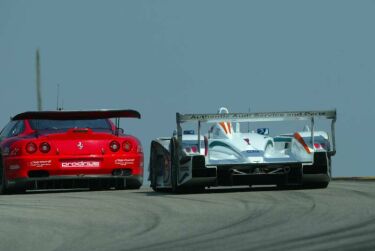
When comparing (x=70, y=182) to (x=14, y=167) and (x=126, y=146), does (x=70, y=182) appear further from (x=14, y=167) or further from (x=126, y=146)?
(x=126, y=146)

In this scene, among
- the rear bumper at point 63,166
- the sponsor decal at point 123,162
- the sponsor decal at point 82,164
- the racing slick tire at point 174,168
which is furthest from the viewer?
the sponsor decal at point 123,162

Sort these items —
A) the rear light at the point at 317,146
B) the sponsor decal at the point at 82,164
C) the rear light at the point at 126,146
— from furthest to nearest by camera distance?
the rear light at the point at 126,146 < the sponsor decal at the point at 82,164 < the rear light at the point at 317,146

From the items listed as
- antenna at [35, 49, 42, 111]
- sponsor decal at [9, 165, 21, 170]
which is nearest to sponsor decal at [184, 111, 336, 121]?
sponsor decal at [9, 165, 21, 170]

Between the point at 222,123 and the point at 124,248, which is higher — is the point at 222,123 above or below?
above

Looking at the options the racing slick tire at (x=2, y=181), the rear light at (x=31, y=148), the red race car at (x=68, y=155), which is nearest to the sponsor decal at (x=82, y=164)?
the red race car at (x=68, y=155)

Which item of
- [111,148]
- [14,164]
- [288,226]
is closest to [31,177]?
[14,164]

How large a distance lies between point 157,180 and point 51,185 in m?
1.49

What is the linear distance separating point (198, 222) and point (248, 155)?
4.02m

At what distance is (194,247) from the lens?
21.0 feet

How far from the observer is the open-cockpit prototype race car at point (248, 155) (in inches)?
470

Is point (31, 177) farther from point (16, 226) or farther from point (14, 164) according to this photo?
point (16, 226)

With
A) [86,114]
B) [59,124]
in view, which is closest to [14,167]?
[59,124]

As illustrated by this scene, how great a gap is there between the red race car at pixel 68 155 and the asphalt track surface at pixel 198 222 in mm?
2370

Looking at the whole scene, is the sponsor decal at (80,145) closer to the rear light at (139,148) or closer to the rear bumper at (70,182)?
the rear bumper at (70,182)
